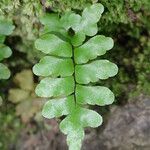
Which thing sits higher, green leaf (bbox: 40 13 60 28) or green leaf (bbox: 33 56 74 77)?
green leaf (bbox: 40 13 60 28)

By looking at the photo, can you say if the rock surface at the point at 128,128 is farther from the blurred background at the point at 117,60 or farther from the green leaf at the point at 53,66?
the green leaf at the point at 53,66

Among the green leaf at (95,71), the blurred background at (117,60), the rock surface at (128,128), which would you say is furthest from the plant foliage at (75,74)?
the rock surface at (128,128)

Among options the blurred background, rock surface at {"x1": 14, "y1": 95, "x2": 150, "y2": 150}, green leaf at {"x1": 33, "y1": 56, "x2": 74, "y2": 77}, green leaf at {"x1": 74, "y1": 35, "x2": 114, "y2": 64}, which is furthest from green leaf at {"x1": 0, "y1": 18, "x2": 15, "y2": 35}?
rock surface at {"x1": 14, "y1": 95, "x2": 150, "y2": 150}

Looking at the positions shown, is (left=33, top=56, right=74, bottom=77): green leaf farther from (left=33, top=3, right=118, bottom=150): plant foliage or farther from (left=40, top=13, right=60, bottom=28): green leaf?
(left=40, top=13, right=60, bottom=28): green leaf

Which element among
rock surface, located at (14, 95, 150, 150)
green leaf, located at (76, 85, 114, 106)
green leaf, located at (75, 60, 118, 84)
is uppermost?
green leaf, located at (75, 60, 118, 84)

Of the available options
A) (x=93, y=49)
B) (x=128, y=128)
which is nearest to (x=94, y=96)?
(x=93, y=49)

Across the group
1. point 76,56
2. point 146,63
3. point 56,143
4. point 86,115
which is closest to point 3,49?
point 76,56

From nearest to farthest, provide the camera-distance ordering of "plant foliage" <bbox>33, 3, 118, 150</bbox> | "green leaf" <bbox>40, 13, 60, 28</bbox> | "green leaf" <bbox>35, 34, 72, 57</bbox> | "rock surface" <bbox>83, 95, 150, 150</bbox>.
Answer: "plant foliage" <bbox>33, 3, 118, 150</bbox>, "green leaf" <bbox>35, 34, 72, 57</bbox>, "green leaf" <bbox>40, 13, 60, 28</bbox>, "rock surface" <bbox>83, 95, 150, 150</bbox>
